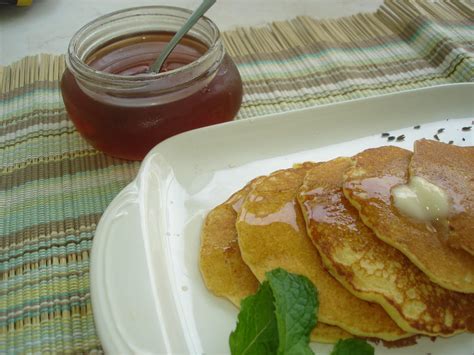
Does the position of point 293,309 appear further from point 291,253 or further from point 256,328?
point 291,253

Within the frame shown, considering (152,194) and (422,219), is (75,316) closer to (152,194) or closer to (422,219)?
(152,194)

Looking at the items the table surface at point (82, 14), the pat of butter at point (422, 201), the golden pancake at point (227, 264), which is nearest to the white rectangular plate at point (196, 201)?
the golden pancake at point (227, 264)

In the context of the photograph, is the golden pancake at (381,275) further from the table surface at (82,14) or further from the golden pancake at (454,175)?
the table surface at (82,14)

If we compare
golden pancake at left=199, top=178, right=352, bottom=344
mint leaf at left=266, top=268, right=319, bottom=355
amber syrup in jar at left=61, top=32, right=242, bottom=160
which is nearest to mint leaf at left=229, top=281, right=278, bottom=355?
mint leaf at left=266, top=268, right=319, bottom=355

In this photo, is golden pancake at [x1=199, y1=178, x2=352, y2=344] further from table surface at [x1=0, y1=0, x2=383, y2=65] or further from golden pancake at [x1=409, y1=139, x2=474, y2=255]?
table surface at [x1=0, y1=0, x2=383, y2=65]

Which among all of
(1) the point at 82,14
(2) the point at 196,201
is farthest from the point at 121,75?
(1) the point at 82,14

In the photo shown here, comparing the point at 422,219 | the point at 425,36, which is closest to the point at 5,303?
the point at 422,219
